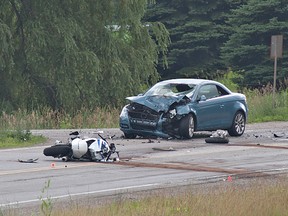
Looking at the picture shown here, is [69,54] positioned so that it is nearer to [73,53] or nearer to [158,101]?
[73,53]

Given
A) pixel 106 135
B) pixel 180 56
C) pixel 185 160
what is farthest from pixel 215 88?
pixel 180 56

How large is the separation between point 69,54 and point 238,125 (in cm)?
1350

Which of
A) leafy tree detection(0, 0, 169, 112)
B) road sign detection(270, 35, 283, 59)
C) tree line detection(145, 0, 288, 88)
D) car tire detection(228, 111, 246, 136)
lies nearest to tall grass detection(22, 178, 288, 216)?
car tire detection(228, 111, 246, 136)

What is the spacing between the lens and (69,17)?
38.6m

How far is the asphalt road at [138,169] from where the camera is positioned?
13422mm

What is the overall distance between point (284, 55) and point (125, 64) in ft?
38.9

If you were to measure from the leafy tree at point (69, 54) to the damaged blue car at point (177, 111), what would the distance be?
43.5 feet

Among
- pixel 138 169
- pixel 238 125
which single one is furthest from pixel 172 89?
pixel 138 169

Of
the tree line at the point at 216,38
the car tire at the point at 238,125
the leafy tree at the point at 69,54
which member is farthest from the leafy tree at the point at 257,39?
the car tire at the point at 238,125

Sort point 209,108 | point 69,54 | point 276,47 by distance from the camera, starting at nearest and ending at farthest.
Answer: point 209,108 < point 276,47 < point 69,54

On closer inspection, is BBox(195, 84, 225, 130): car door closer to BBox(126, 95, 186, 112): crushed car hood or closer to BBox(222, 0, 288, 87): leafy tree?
BBox(126, 95, 186, 112): crushed car hood

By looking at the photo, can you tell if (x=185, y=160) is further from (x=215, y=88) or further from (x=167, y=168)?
(x=215, y=88)

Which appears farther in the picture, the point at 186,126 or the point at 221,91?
the point at 221,91

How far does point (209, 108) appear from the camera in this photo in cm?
2394
